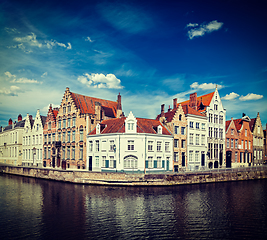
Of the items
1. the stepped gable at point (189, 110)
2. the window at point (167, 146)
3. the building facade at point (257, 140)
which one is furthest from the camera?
the building facade at point (257, 140)

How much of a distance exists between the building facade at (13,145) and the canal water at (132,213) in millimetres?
42553

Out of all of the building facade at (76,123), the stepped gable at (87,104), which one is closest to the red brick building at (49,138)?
the building facade at (76,123)

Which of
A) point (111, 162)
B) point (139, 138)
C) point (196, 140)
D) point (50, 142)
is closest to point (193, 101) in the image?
point (196, 140)

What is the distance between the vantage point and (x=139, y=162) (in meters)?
45.6

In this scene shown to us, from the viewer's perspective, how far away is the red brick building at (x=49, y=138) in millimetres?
61969

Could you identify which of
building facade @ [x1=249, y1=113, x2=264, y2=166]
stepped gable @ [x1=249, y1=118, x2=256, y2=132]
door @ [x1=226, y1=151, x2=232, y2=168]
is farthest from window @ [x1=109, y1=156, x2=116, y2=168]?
stepped gable @ [x1=249, y1=118, x2=256, y2=132]

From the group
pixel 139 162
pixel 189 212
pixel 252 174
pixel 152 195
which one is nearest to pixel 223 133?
pixel 252 174

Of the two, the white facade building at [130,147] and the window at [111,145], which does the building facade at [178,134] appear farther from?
the window at [111,145]

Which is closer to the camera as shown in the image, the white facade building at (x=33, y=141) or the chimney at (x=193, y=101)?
the chimney at (x=193, y=101)

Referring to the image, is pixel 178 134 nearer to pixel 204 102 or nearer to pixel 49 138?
pixel 204 102

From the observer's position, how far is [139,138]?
150 ft

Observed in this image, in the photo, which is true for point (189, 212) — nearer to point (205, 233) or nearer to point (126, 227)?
point (205, 233)

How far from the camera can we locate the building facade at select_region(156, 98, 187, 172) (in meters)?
52.3

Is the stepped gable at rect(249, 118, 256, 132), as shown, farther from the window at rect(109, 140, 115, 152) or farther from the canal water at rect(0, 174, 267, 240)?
the window at rect(109, 140, 115, 152)
